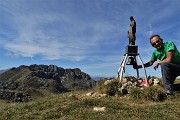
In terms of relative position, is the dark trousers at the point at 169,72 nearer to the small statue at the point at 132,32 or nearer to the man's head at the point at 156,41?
the man's head at the point at 156,41

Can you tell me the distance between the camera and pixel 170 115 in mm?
13570

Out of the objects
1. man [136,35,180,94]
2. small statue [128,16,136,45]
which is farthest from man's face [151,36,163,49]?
small statue [128,16,136,45]

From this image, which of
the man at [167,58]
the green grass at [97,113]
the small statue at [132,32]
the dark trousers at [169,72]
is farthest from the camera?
the small statue at [132,32]

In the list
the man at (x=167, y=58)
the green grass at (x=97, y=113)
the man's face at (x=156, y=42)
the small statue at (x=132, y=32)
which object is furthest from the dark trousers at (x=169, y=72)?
the small statue at (x=132, y=32)

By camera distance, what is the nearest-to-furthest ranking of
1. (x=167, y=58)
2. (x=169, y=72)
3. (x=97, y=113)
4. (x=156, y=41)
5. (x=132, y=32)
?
(x=97, y=113) < (x=167, y=58) < (x=156, y=41) < (x=169, y=72) < (x=132, y=32)

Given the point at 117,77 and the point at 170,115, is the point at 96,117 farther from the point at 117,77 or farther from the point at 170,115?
the point at 117,77

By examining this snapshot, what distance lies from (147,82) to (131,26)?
504 centimetres

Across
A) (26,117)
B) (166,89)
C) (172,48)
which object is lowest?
(26,117)

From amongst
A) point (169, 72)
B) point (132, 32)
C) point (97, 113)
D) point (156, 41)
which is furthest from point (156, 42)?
point (132, 32)

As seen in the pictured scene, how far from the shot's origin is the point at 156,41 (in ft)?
55.2

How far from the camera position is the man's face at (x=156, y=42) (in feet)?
55.1

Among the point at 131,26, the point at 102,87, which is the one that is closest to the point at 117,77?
the point at 102,87

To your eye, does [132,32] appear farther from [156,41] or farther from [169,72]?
[169,72]

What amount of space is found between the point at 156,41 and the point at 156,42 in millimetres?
75
